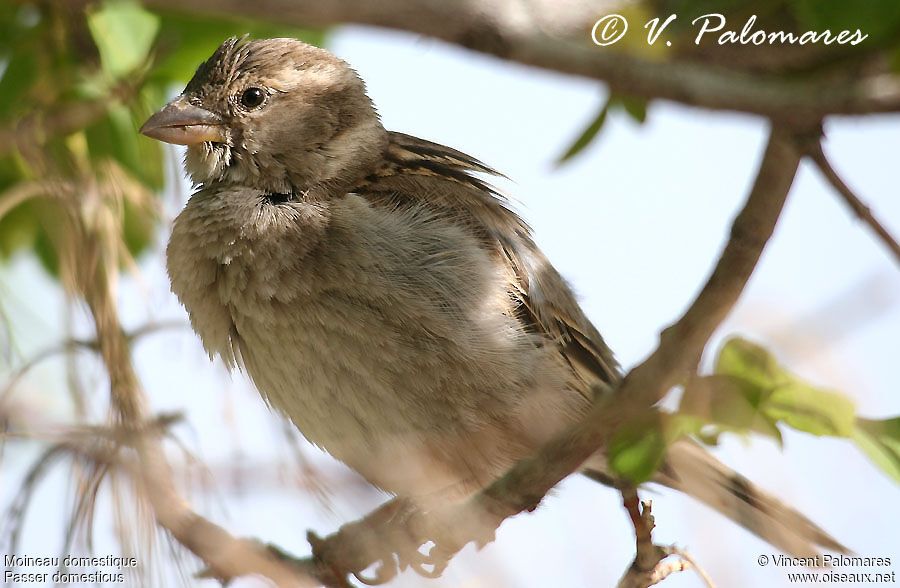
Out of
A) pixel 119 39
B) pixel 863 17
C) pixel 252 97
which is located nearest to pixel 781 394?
pixel 863 17

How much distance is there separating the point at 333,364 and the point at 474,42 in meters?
2.06

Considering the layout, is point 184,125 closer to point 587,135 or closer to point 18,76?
point 18,76

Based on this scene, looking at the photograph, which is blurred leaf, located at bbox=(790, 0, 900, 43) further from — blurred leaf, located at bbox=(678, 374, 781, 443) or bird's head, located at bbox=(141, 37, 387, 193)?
bird's head, located at bbox=(141, 37, 387, 193)

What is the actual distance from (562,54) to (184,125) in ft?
8.32

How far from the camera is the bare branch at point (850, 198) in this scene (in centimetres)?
167

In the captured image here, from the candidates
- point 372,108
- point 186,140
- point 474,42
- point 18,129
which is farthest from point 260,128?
point 474,42

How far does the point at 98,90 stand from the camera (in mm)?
3838

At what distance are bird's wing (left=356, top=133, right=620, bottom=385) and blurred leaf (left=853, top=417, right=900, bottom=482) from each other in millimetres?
1560

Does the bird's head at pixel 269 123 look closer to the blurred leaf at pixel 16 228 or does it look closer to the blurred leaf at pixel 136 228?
the blurred leaf at pixel 136 228

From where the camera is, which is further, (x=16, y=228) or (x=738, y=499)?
(x=16, y=228)

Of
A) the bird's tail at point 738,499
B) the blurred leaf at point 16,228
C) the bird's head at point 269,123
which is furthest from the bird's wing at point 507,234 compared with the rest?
the blurred leaf at point 16,228

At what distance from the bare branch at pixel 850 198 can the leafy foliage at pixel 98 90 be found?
241cm

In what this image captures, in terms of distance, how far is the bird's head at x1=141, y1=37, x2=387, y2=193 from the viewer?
3.78m

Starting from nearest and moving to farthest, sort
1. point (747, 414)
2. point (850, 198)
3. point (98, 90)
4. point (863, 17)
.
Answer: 1. point (850, 198)
2. point (863, 17)
3. point (747, 414)
4. point (98, 90)
